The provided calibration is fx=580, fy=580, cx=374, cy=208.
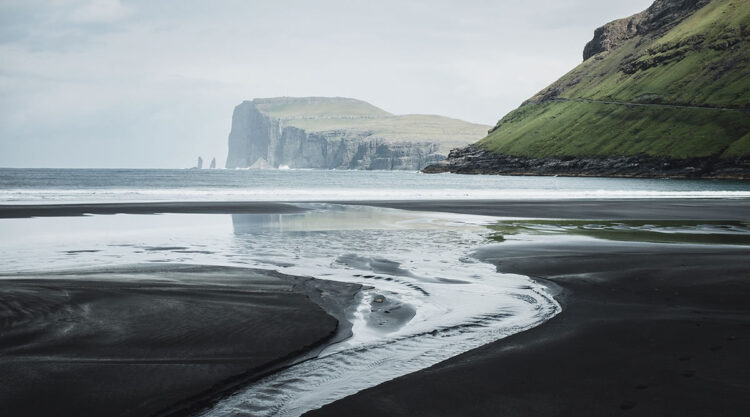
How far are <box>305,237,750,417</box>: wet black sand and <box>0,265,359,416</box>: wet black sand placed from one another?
1813mm

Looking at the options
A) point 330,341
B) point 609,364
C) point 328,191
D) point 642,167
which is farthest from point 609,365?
point 642,167

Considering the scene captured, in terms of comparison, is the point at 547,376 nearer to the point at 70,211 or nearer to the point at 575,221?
the point at 575,221

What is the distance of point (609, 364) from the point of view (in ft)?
23.0

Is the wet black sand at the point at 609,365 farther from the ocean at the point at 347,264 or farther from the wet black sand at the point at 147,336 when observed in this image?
the wet black sand at the point at 147,336

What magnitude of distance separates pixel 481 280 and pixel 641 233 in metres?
14.1

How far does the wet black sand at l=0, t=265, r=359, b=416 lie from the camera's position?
5.84 m

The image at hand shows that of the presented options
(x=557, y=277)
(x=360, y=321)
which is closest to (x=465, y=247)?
(x=557, y=277)

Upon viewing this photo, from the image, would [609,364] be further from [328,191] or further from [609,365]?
[328,191]

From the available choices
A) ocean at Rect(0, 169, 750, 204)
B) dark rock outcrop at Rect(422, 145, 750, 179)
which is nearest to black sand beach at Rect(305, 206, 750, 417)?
ocean at Rect(0, 169, 750, 204)

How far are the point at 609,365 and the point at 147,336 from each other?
19.9 ft

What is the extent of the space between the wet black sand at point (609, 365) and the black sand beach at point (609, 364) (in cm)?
1

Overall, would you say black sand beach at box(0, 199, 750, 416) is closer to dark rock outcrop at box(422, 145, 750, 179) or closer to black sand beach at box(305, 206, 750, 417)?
black sand beach at box(305, 206, 750, 417)

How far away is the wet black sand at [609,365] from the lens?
18.6ft

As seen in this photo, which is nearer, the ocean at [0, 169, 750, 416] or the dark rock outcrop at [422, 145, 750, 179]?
the ocean at [0, 169, 750, 416]
